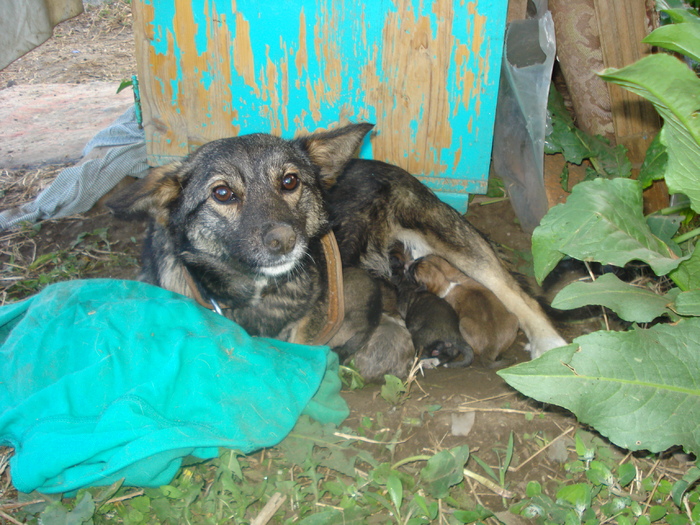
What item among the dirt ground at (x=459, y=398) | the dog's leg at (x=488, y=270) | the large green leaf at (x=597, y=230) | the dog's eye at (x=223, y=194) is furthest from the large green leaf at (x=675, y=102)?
the dog's eye at (x=223, y=194)

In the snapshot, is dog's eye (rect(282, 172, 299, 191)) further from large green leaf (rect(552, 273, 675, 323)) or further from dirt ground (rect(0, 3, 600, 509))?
large green leaf (rect(552, 273, 675, 323))

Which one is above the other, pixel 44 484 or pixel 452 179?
pixel 452 179

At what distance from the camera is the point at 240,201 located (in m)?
2.76

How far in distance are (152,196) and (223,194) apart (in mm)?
347

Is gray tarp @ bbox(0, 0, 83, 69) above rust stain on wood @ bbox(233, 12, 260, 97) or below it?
above

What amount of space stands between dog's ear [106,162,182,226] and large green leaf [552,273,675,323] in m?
1.92

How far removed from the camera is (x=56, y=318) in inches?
109

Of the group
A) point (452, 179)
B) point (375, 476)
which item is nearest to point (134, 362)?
point (375, 476)

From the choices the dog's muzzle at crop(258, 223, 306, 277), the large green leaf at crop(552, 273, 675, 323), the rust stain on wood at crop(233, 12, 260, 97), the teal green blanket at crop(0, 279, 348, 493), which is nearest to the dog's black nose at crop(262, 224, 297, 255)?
the dog's muzzle at crop(258, 223, 306, 277)

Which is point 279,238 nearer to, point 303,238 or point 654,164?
point 303,238

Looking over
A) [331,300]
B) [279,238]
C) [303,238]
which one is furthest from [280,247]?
[331,300]

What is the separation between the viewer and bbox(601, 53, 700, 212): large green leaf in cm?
176

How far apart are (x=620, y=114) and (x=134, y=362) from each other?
10.7 feet

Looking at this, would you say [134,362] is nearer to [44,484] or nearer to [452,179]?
[44,484]
